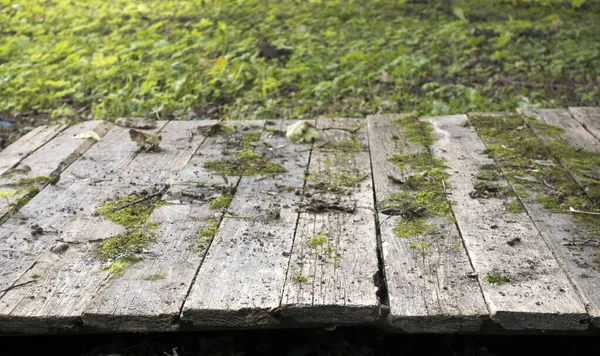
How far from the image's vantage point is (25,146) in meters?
3.48

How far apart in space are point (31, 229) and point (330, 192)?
46.7 inches

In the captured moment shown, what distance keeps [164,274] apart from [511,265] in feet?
3.60

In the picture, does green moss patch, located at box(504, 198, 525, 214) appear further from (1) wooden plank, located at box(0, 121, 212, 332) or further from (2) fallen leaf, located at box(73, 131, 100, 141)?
(2) fallen leaf, located at box(73, 131, 100, 141)

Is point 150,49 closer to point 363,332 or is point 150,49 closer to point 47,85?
point 47,85

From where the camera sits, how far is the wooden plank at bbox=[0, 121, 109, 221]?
9.38ft

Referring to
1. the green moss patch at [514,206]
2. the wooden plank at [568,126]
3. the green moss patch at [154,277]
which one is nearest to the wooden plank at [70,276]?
the green moss patch at [154,277]

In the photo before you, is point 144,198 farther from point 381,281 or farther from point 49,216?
point 381,281

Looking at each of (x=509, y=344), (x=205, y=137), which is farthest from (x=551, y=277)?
(x=205, y=137)

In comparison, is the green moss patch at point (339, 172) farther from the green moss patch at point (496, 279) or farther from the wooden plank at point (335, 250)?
the green moss patch at point (496, 279)

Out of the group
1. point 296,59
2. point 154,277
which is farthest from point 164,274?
point 296,59

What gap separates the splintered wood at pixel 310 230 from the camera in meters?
1.79

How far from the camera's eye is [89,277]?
6.59ft

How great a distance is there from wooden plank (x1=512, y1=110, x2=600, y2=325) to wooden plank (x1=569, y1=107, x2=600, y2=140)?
0.26ft

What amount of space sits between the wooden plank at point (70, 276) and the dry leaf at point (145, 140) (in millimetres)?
439
